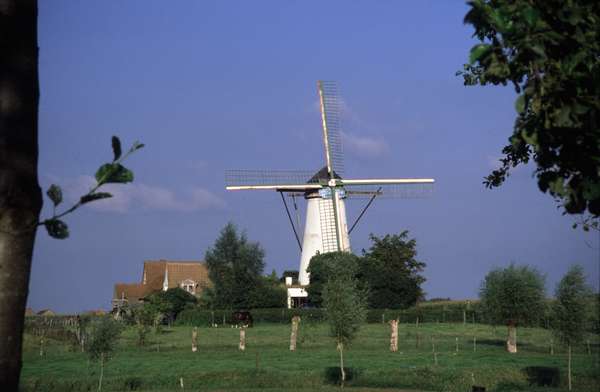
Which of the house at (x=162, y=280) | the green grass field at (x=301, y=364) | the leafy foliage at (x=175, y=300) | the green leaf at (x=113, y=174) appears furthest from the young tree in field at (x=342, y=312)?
the house at (x=162, y=280)

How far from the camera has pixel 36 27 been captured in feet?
10.8

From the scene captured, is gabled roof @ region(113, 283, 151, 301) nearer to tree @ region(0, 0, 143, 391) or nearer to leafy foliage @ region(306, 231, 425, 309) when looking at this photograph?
leafy foliage @ region(306, 231, 425, 309)

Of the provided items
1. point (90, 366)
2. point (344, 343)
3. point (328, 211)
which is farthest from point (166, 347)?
point (328, 211)

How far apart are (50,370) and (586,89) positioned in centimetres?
3059

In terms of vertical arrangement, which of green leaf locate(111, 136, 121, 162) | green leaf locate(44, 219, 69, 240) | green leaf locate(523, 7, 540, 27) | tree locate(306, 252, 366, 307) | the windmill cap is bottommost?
green leaf locate(44, 219, 69, 240)

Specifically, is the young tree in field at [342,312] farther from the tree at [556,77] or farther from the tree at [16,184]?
the tree at [16,184]

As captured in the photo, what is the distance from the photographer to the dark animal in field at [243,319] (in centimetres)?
5750

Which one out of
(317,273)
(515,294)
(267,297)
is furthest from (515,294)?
(267,297)

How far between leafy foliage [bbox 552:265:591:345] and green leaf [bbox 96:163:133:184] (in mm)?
28695

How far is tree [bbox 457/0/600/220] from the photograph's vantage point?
4609 mm

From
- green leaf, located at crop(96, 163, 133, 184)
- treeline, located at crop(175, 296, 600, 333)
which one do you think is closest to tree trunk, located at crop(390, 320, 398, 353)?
treeline, located at crop(175, 296, 600, 333)

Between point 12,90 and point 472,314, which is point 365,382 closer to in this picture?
point 12,90

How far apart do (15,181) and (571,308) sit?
95.0 feet

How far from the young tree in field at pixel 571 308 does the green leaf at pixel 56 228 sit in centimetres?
2878
